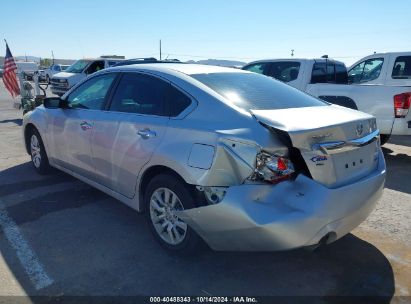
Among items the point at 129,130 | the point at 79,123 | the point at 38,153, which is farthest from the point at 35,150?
the point at 129,130

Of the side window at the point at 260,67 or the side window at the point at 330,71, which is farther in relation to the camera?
the side window at the point at 260,67

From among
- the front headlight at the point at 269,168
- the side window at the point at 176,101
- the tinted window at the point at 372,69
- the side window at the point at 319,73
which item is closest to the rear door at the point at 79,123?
the side window at the point at 176,101

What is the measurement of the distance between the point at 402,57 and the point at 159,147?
7.82 metres

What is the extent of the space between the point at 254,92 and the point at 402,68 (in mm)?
7028

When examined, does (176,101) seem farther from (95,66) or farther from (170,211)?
Answer: (95,66)

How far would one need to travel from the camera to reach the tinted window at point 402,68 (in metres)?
8.91

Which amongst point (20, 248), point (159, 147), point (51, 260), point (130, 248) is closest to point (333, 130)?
point (159, 147)

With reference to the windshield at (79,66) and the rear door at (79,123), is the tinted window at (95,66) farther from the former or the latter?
the rear door at (79,123)

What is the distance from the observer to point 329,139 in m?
2.87

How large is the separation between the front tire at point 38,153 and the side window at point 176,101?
112 inches

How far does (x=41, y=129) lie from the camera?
5277 millimetres

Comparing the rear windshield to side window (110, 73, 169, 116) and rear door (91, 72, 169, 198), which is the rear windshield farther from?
rear door (91, 72, 169, 198)

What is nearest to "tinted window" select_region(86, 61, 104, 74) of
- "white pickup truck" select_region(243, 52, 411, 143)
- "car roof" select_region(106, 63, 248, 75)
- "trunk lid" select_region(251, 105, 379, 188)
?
"white pickup truck" select_region(243, 52, 411, 143)

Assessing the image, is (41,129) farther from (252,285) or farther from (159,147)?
(252,285)
